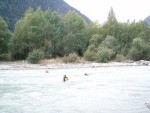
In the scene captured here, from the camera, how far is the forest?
215 feet

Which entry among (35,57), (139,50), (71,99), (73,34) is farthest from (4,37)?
(71,99)

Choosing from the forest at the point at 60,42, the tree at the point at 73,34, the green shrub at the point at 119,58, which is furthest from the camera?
the tree at the point at 73,34

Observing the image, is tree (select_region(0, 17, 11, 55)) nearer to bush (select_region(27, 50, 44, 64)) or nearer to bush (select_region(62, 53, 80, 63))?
bush (select_region(27, 50, 44, 64))

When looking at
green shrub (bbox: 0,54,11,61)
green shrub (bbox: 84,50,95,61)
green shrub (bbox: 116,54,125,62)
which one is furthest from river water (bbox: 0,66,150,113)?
green shrub (bbox: 116,54,125,62)

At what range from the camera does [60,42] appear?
70750mm

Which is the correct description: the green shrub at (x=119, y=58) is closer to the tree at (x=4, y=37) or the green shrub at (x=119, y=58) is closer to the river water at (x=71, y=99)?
the tree at (x=4, y=37)

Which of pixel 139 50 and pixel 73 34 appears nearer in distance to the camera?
pixel 139 50

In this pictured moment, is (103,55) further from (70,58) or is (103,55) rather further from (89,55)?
(70,58)

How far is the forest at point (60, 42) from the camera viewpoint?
6562 cm

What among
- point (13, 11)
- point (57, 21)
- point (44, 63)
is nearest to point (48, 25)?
point (57, 21)

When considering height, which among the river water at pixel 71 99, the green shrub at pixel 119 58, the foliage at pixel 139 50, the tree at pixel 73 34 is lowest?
the river water at pixel 71 99

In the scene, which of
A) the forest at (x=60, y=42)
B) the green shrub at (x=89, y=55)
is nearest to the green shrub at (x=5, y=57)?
the forest at (x=60, y=42)

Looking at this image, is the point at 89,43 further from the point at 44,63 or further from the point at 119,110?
the point at 119,110

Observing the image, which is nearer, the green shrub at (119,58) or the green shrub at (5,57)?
the green shrub at (5,57)
